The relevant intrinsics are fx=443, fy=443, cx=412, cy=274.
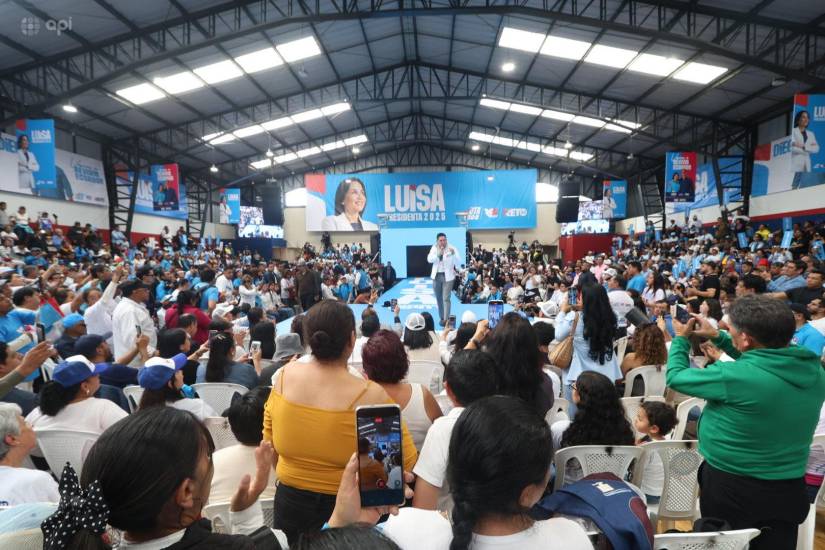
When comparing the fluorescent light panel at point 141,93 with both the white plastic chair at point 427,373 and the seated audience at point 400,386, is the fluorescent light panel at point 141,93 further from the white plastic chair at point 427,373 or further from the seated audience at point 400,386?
the seated audience at point 400,386

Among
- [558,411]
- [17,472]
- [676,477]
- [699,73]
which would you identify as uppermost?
[699,73]

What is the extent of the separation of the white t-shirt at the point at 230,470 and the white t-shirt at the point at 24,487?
0.50 meters

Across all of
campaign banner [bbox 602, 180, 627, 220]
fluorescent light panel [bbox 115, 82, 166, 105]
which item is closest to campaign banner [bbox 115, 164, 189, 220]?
fluorescent light panel [bbox 115, 82, 166, 105]

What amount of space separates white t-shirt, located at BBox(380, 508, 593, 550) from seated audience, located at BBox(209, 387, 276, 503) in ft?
3.52

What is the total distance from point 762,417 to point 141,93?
15.1m

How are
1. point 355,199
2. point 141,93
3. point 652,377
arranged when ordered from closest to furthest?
point 652,377, point 141,93, point 355,199

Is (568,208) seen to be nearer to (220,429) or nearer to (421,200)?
(421,200)

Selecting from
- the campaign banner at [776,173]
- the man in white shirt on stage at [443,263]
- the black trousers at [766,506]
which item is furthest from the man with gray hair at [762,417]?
the campaign banner at [776,173]

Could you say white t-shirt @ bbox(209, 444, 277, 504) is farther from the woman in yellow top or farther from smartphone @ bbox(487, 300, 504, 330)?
smartphone @ bbox(487, 300, 504, 330)

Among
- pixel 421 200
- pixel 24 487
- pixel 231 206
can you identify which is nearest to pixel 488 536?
pixel 24 487

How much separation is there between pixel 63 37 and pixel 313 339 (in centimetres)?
1167

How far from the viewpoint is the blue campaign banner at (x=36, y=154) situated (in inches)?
371

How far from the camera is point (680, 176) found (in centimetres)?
1345

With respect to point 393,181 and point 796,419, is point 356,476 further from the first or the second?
point 393,181
